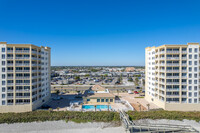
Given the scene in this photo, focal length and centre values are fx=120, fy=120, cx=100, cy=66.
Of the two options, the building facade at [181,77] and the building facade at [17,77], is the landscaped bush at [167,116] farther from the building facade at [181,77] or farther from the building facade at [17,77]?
the building facade at [17,77]

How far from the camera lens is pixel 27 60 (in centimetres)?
3384

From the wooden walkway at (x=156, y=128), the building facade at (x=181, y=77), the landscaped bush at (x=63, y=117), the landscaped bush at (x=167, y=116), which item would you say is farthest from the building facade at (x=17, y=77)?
the building facade at (x=181, y=77)

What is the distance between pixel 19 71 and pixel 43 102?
1381 centimetres

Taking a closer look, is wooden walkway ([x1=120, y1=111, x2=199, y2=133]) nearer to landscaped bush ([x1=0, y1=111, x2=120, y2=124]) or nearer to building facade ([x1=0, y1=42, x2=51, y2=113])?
landscaped bush ([x1=0, y1=111, x2=120, y2=124])

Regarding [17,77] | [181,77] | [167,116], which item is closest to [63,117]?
[17,77]

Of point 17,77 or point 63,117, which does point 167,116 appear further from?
point 17,77

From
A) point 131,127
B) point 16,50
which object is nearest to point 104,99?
point 131,127

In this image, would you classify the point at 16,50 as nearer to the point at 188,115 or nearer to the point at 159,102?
the point at 159,102

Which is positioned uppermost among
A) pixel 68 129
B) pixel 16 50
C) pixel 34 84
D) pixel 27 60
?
pixel 16 50

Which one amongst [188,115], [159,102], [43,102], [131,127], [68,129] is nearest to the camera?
[131,127]

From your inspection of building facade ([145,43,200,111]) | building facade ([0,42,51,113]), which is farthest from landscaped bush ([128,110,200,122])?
building facade ([0,42,51,113])

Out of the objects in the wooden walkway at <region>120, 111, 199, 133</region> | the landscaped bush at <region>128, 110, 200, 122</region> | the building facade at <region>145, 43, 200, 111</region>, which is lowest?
the wooden walkway at <region>120, 111, 199, 133</region>

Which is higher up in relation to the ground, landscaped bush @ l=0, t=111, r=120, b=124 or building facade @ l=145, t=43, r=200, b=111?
building facade @ l=145, t=43, r=200, b=111

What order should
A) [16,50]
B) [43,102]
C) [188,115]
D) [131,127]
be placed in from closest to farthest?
[131,127], [188,115], [16,50], [43,102]
